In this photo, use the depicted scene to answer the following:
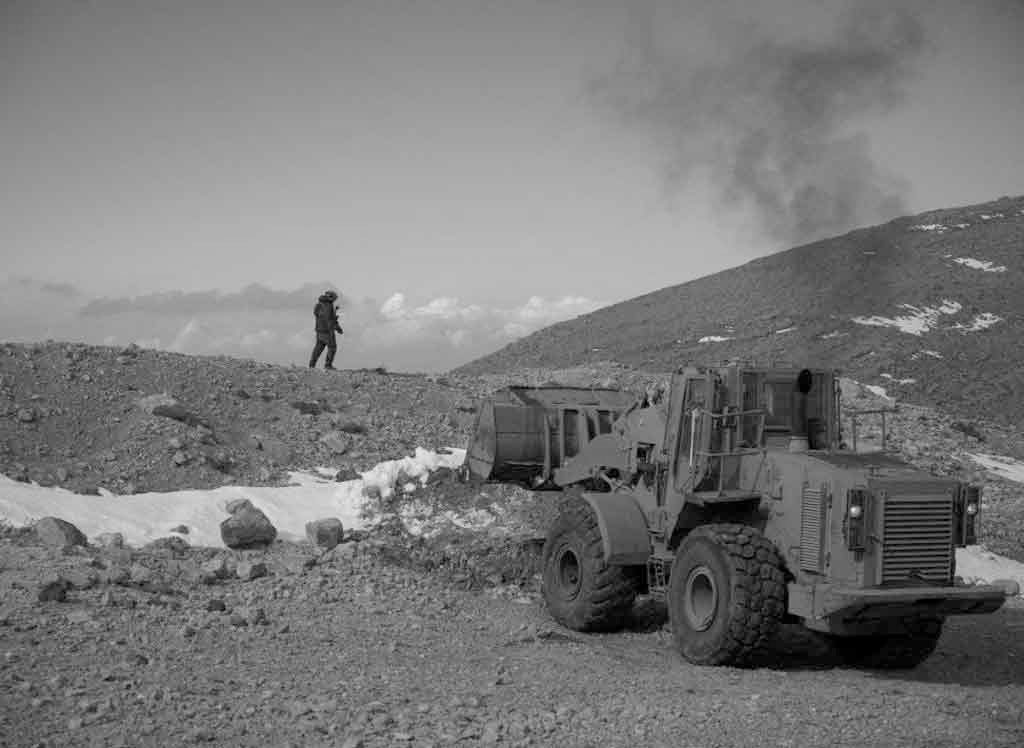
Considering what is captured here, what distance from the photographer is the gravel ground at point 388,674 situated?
6.85m

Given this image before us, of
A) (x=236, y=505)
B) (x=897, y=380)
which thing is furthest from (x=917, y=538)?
(x=897, y=380)

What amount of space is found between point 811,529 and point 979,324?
107 feet

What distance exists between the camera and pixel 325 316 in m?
21.2

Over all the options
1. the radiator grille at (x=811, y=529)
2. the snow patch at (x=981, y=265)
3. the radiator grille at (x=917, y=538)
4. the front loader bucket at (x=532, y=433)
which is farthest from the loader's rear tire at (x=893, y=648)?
the snow patch at (x=981, y=265)

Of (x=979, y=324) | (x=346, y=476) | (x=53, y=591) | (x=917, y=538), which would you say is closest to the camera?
(x=917, y=538)

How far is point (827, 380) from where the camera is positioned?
10.5 metres

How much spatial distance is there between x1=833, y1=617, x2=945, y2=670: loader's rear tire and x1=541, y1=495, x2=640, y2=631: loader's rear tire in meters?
2.03

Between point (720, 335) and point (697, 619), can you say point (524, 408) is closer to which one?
point (697, 619)

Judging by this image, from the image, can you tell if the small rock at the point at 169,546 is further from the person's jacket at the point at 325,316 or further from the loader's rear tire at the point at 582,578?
the person's jacket at the point at 325,316

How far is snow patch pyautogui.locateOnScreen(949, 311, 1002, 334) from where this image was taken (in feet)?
124

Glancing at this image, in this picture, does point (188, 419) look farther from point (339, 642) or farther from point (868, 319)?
point (868, 319)

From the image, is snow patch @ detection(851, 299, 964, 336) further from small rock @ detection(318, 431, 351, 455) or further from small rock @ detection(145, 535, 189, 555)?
small rock @ detection(145, 535, 189, 555)

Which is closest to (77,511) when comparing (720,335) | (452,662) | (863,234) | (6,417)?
(6,417)

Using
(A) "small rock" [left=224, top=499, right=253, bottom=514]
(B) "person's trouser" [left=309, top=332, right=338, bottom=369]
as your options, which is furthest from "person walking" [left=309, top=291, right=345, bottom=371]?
(A) "small rock" [left=224, top=499, right=253, bottom=514]
